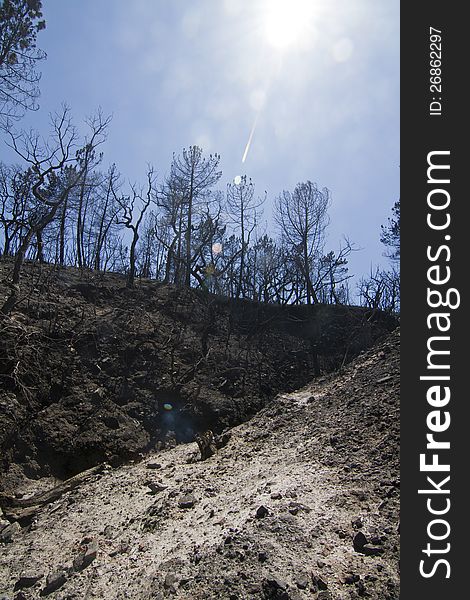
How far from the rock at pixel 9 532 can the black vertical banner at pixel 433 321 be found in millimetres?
4839

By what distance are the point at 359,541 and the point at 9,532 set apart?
437 cm

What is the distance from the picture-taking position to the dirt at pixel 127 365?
778 centimetres

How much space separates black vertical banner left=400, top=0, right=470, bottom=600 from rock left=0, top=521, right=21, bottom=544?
4839mm

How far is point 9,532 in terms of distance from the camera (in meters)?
5.41

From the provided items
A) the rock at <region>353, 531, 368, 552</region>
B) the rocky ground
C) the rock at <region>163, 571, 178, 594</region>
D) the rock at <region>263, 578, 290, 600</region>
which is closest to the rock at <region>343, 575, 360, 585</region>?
the rocky ground

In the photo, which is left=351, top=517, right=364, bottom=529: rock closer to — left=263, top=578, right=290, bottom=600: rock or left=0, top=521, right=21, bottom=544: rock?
left=263, top=578, right=290, bottom=600: rock

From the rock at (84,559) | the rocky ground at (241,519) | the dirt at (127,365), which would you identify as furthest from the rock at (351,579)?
the dirt at (127,365)

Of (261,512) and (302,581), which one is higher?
(261,512)

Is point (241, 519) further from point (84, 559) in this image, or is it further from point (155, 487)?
point (155, 487)

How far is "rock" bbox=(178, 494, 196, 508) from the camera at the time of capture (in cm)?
499

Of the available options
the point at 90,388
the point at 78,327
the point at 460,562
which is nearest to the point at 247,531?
the point at 460,562

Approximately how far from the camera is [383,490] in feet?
13.2

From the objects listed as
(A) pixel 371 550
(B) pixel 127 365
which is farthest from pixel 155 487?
(B) pixel 127 365

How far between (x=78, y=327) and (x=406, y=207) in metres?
10.2
